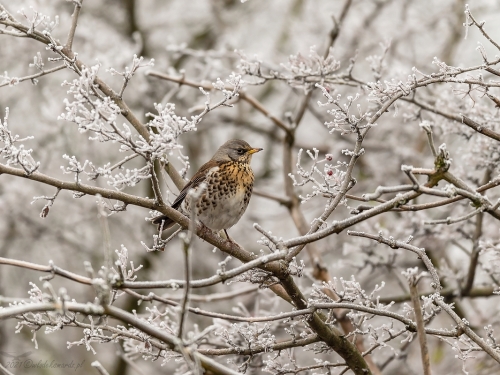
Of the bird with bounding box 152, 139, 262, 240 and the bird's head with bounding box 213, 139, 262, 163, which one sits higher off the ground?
the bird's head with bounding box 213, 139, 262, 163

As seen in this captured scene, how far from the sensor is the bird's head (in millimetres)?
5504

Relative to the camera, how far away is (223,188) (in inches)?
207

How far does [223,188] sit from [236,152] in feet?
1.33

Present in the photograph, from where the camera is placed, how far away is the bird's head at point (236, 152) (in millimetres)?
5504

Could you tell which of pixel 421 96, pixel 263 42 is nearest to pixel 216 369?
pixel 421 96

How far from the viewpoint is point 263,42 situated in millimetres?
12859

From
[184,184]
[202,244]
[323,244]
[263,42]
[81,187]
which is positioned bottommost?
[81,187]

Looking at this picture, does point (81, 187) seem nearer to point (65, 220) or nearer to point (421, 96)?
point (421, 96)

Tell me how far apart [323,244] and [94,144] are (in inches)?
145

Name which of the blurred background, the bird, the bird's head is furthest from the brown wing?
the blurred background

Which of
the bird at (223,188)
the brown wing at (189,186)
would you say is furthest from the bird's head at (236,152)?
the brown wing at (189,186)

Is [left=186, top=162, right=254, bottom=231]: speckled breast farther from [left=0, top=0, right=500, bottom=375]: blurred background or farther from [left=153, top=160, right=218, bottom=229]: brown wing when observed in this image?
[left=0, top=0, right=500, bottom=375]: blurred background

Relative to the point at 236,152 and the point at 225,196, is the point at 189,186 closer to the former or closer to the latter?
the point at 225,196

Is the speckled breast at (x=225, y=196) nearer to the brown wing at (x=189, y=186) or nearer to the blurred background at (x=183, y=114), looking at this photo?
the brown wing at (x=189, y=186)
